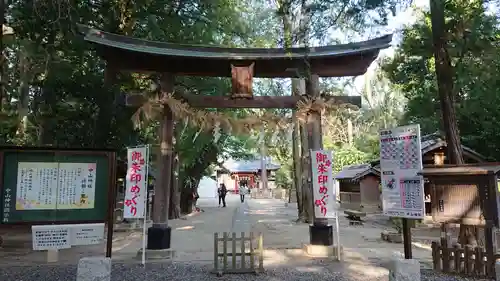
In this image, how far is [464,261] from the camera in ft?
21.5

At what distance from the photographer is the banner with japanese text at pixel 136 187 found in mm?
7695

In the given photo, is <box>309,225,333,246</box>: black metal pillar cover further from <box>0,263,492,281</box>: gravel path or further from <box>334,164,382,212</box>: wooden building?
<box>334,164,382,212</box>: wooden building

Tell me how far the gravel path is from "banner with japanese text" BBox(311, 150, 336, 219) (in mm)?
1352

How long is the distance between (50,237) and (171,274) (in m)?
2.37

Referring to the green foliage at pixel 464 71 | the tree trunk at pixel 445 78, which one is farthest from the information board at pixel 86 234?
the green foliage at pixel 464 71

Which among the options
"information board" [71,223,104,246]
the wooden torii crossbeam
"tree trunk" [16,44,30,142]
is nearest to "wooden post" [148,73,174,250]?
the wooden torii crossbeam

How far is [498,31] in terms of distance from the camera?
1024 cm

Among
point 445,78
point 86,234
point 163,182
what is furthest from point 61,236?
point 445,78

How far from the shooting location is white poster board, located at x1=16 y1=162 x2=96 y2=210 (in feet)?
19.2

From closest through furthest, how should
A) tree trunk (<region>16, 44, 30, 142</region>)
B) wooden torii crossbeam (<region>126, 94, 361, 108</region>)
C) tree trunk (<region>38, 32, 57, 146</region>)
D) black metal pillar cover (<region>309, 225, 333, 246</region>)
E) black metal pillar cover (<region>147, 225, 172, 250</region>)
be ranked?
tree trunk (<region>16, 44, 30, 142</region>), black metal pillar cover (<region>147, 225, 172, 250</region>), black metal pillar cover (<region>309, 225, 333, 246</region>), wooden torii crossbeam (<region>126, 94, 361, 108</region>), tree trunk (<region>38, 32, 57, 146</region>)

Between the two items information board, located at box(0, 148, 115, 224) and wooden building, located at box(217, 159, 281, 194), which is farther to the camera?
wooden building, located at box(217, 159, 281, 194)

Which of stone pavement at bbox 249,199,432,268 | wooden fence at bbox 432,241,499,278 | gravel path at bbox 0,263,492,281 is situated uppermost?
wooden fence at bbox 432,241,499,278

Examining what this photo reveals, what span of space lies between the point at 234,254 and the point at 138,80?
31.8 ft

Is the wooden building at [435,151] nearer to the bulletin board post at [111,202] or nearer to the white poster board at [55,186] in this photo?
the bulletin board post at [111,202]
